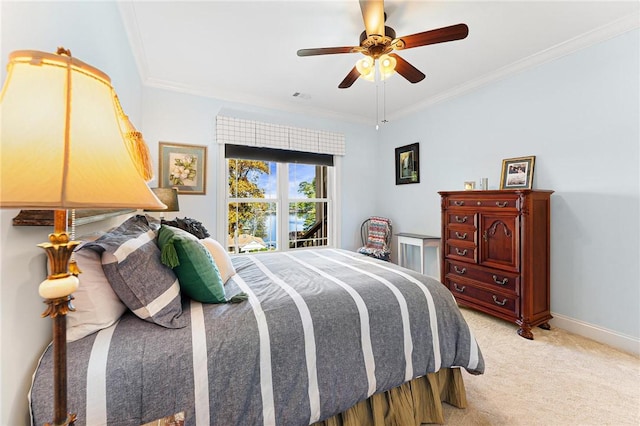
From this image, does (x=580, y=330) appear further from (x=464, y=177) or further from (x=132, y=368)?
(x=132, y=368)

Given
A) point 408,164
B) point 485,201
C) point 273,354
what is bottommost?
point 273,354

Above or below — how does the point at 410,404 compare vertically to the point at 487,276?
below

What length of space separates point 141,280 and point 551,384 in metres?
2.48

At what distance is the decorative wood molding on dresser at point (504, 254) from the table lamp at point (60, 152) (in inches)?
112

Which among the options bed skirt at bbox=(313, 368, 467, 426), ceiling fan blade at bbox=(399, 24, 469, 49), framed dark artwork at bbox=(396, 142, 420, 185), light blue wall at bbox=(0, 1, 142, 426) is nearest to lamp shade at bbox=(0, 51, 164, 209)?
light blue wall at bbox=(0, 1, 142, 426)

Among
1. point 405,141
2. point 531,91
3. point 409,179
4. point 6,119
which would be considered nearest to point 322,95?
point 405,141

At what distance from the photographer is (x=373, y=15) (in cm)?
175

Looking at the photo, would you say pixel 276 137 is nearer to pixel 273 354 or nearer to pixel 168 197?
pixel 168 197

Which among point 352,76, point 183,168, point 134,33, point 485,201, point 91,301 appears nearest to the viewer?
point 91,301

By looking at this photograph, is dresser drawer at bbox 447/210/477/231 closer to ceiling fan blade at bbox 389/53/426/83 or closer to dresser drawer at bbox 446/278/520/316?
dresser drawer at bbox 446/278/520/316

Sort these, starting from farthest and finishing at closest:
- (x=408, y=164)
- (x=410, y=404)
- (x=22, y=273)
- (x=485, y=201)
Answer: (x=408, y=164) → (x=485, y=201) → (x=410, y=404) → (x=22, y=273)

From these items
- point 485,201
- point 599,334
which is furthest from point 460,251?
point 599,334

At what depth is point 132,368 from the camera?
0.88 m

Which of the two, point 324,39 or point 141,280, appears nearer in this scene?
point 141,280
